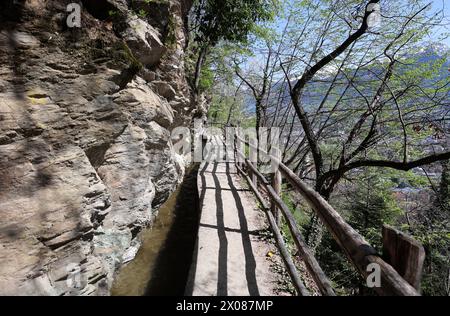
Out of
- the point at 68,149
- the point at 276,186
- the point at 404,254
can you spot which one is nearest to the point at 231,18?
the point at 276,186

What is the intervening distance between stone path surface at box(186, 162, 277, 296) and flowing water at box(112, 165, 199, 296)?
0.64 meters

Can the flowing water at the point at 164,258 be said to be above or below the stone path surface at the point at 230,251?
below

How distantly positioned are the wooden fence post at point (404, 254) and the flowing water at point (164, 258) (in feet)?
9.68

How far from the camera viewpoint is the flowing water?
384cm

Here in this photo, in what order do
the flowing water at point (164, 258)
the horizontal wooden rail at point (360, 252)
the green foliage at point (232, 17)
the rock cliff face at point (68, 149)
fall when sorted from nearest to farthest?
the horizontal wooden rail at point (360, 252)
the rock cliff face at point (68, 149)
the flowing water at point (164, 258)
the green foliage at point (232, 17)

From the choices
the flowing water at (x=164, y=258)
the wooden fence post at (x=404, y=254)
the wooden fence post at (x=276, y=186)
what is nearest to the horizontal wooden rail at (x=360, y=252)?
the wooden fence post at (x=404, y=254)

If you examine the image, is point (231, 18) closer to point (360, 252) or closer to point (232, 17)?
point (232, 17)

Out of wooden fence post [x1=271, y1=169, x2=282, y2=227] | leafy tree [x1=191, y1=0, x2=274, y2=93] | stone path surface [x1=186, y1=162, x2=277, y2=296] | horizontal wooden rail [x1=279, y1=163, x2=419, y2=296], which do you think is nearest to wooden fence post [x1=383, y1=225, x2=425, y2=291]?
horizontal wooden rail [x1=279, y1=163, x2=419, y2=296]

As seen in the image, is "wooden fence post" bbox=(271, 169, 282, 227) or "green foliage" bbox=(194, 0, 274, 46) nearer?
"wooden fence post" bbox=(271, 169, 282, 227)

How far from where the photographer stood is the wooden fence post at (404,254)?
158 cm

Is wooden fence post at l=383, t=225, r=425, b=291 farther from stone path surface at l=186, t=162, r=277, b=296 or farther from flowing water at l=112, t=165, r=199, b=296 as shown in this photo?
flowing water at l=112, t=165, r=199, b=296

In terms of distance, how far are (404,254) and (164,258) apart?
3.84 m

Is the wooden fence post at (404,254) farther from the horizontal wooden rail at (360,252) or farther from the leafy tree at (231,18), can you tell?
the leafy tree at (231,18)
